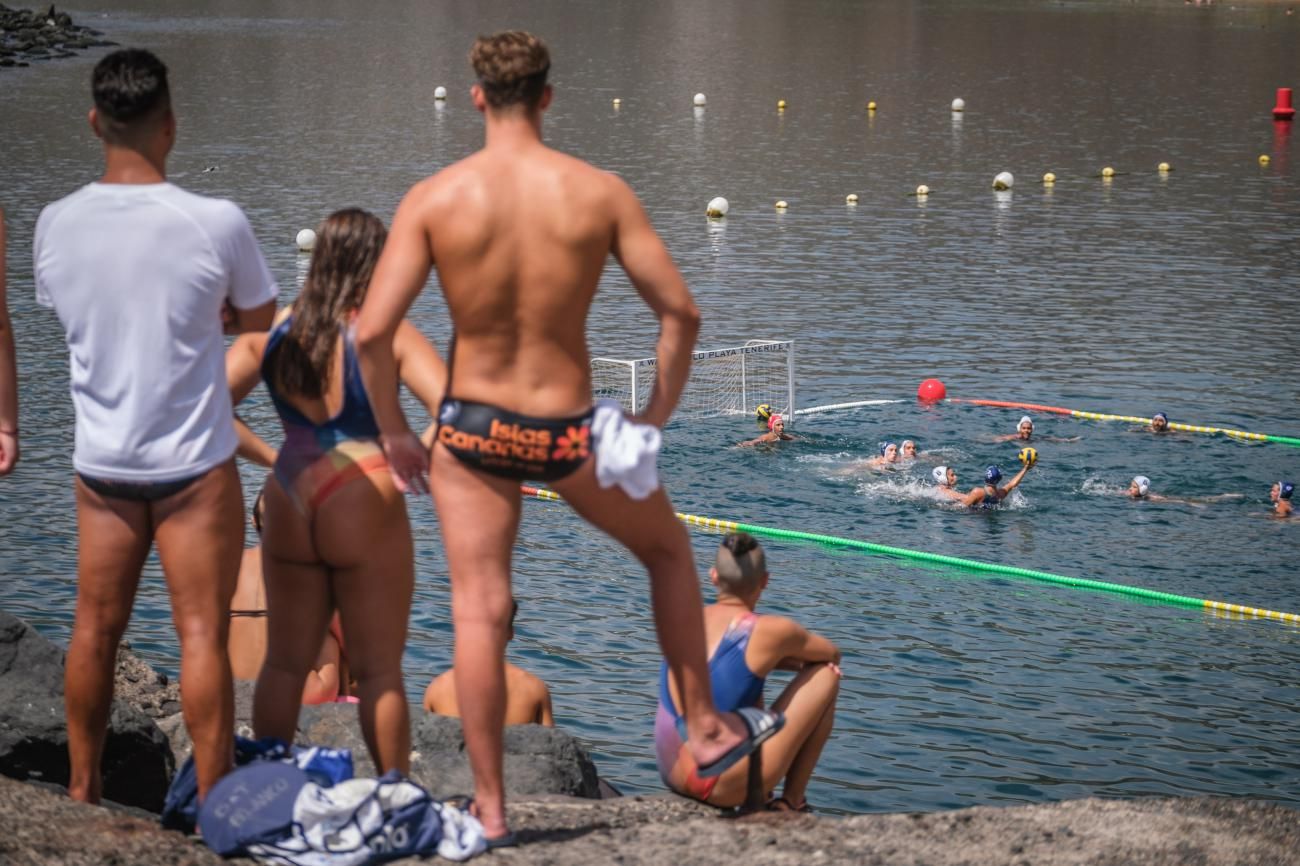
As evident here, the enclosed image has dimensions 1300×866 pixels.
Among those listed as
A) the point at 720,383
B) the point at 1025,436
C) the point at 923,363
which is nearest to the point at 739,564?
the point at 1025,436

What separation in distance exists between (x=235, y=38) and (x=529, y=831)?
8218 centimetres

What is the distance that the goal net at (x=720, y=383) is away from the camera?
859 inches

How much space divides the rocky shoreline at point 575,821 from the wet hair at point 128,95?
2264 mm

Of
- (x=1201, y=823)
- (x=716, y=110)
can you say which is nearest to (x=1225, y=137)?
(x=716, y=110)

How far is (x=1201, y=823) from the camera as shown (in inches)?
250

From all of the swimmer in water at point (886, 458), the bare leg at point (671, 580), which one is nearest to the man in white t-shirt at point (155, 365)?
the bare leg at point (671, 580)

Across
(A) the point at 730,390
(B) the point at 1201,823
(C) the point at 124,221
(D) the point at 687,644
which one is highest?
(C) the point at 124,221

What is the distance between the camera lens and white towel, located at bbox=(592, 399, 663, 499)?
206 inches

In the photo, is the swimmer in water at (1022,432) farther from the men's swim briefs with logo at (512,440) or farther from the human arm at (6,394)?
the human arm at (6,394)

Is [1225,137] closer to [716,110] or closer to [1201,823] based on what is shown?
[716,110]

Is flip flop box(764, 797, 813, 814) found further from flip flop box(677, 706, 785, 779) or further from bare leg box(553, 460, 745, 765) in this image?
bare leg box(553, 460, 745, 765)

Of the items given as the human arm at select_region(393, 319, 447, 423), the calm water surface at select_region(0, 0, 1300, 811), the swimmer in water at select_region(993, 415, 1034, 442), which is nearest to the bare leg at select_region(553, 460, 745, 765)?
the human arm at select_region(393, 319, 447, 423)

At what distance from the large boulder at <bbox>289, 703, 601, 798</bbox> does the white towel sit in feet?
8.12

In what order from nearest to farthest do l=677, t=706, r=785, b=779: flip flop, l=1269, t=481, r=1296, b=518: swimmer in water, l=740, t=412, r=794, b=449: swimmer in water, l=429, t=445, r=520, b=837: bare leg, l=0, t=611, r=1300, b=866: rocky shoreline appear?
l=429, t=445, r=520, b=837: bare leg, l=0, t=611, r=1300, b=866: rocky shoreline, l=677, t=706, r=785, b=779: flip flop, l=1269, t=481, r=1296, b=518: swimmer in water, l=740, t=412, r=794, b=449: swimmer in water
